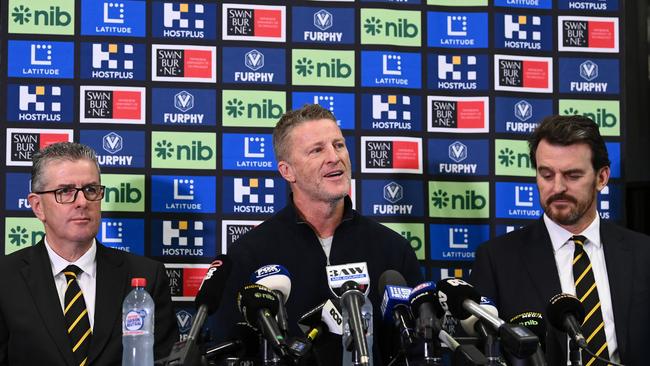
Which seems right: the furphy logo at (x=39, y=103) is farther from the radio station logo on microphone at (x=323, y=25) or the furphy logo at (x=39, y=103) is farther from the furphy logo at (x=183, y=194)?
the radio station logo on microphone at (x=323, y=25)

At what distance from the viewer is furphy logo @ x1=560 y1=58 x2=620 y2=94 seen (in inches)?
198

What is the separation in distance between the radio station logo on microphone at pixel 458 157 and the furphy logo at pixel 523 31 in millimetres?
592

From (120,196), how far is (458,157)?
1.83m

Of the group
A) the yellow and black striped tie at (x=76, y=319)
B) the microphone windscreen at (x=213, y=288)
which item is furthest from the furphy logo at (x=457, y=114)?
the microphone windscreen at (x=213, y=288)

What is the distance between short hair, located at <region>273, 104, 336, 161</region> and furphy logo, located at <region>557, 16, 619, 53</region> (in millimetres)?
1602

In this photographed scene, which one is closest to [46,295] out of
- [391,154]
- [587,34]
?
[391,154]

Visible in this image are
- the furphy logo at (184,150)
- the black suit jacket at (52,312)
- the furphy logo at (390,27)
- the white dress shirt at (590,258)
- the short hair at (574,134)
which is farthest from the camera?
the furphy logo at (390,27)

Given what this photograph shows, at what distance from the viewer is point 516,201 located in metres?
4.93

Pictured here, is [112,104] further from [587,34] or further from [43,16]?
[587,34]

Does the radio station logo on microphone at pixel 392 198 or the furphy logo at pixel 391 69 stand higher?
the furphy logo at pixel 391 69

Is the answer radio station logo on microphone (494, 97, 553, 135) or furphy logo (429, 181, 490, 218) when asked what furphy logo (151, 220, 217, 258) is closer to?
furphy logo (429, 181, 490, 218)

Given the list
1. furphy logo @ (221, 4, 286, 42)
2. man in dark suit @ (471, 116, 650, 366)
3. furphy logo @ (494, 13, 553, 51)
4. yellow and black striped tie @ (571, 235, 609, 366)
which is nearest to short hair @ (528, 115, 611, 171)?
man in dark suit @ (471, 116, 650, 366)

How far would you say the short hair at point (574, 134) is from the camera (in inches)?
165

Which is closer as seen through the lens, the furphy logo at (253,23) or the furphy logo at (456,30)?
the furphy logo at (253,23)
